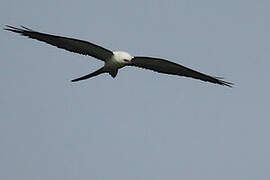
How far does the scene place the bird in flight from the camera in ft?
60.8

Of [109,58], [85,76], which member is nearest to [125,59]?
[109,58]

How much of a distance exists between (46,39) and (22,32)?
2.23 feet

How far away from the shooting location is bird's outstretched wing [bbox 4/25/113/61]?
18411 millimetres

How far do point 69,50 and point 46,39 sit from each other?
738 millimetres

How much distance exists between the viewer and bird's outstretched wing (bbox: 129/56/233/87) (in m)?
19.1

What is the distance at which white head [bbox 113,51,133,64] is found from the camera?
1866 centimetres

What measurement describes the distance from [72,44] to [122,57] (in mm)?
1399

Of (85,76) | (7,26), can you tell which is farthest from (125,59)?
(7,26)

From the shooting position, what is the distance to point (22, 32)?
1836 cm

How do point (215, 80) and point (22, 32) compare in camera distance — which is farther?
point (215, 80)

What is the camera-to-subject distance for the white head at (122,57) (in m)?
18.7

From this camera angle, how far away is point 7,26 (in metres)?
18.0

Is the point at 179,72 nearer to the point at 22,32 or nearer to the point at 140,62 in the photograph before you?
the point at 140,62

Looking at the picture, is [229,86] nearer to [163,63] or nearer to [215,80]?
[215,80]
